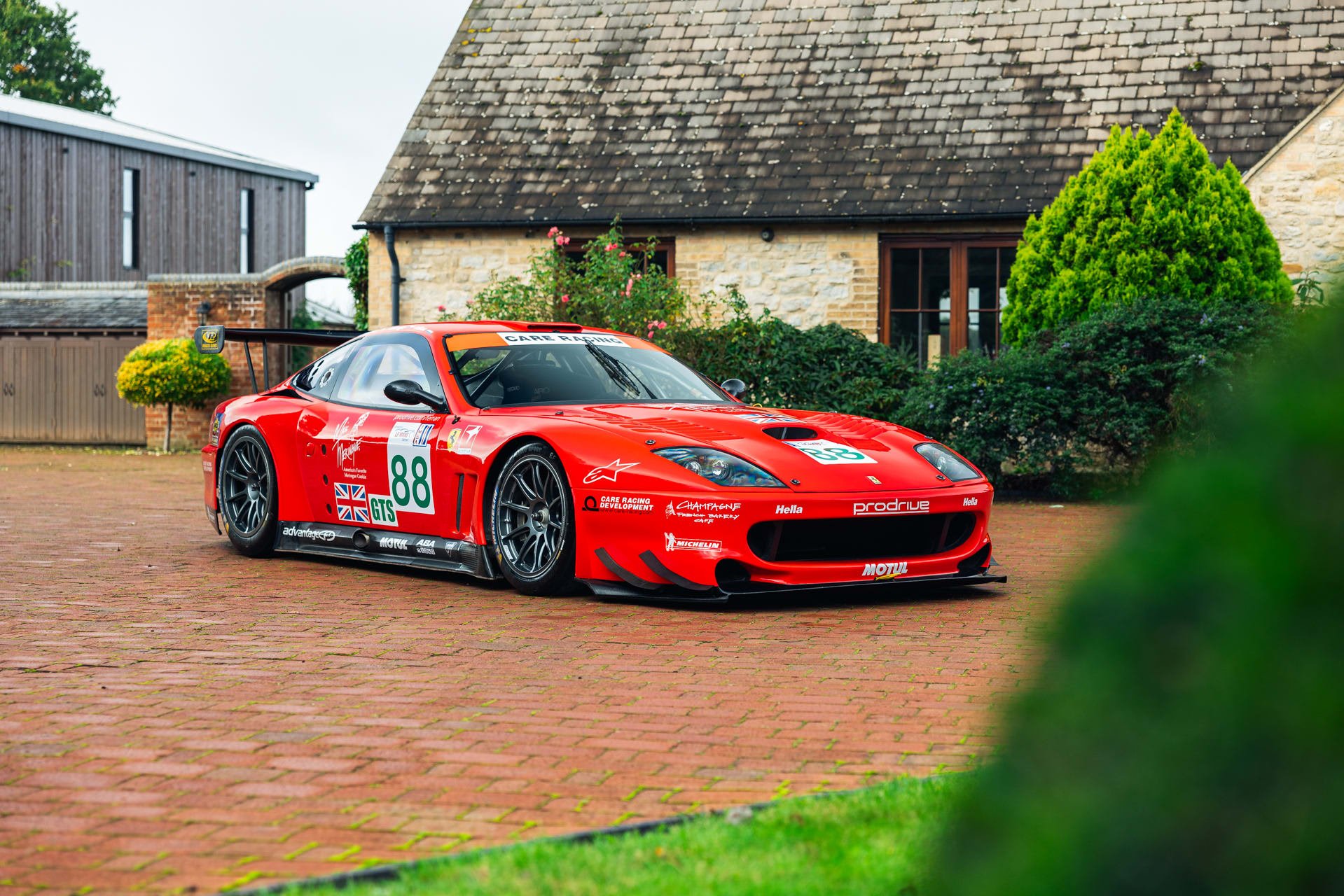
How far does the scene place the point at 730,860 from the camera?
3148 mm

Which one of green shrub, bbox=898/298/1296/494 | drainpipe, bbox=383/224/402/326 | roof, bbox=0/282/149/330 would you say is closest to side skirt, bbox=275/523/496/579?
green shrub, bbox=898/298/1296/494

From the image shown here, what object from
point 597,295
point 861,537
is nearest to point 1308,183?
point 597,295

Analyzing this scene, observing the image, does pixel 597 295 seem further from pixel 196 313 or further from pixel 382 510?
pixel 196 313

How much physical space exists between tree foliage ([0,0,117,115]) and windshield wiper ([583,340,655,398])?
195 feet

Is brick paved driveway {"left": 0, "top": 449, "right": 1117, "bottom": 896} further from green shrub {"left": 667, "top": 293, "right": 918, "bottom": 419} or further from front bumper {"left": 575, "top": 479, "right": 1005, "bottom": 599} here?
green shrub {"left": 667, "top": 293, "right": 918, "bottom": 419}

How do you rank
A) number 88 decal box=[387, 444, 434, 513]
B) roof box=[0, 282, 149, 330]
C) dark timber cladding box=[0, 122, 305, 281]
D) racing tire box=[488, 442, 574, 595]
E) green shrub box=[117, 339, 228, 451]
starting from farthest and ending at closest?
dark timber cladding box=[0, 122, 305, 281] < roof box=[0, 282, 149, 330] < green shrub box=[117, 339, 228, 451] < number 88 decal box=[387, 444, 434, 513] < racing tire box=[488, 442, 574, 595]

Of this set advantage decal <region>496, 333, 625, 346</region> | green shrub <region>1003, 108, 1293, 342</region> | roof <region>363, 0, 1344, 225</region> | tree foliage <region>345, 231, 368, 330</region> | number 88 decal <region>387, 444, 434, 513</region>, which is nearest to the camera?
number 88 decal <region>387, 444, 434, 513</region>

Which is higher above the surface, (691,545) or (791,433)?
(791,433)

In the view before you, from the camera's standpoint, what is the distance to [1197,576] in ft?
4.20

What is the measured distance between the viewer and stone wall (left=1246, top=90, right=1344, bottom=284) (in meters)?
16.6

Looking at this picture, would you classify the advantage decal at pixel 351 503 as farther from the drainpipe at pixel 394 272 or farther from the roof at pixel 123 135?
the roof at pixel 123 135

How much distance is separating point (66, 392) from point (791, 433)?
2175cm

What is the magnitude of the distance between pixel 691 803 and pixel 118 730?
6.24 feet

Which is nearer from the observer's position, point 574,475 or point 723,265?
point 574,475
